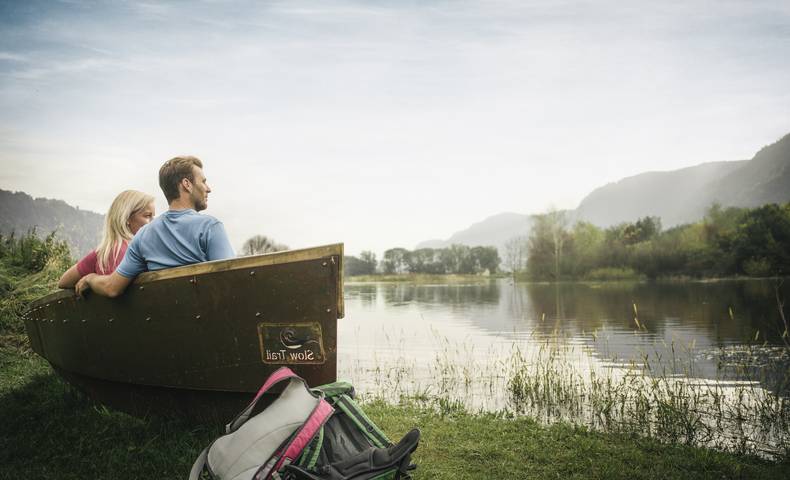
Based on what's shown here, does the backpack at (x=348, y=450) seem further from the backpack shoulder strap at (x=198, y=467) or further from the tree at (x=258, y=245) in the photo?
the tree at (x=258, y=245)

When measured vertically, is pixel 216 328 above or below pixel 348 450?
above

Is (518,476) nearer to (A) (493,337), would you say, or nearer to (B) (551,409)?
(B) (551,409)

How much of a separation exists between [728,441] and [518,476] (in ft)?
10.1

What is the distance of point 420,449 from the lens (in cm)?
429

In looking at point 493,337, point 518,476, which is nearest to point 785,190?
point 493,337

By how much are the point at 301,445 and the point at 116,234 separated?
260 centimetres

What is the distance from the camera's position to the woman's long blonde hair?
164 inches

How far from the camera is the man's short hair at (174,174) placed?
3.55 metres

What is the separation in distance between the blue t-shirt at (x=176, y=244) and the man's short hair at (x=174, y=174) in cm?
16

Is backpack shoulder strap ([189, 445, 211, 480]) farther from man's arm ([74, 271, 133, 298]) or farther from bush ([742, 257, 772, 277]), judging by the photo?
bush ([742, 257, 772, 277])

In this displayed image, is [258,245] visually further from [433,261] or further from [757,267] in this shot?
[433,261]

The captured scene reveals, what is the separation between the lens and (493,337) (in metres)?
15.7

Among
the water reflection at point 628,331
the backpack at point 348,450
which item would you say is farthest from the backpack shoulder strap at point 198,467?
the water reflection at point 628,331

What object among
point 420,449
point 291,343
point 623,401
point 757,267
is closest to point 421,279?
point 757,267
